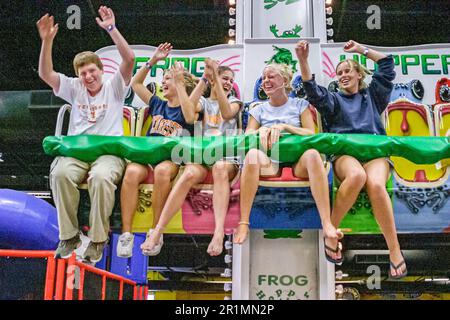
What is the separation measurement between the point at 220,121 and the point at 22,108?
148 inches

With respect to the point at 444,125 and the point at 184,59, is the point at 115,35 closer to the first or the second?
the point at 184,59

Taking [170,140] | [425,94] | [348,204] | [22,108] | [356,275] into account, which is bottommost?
[356,275]

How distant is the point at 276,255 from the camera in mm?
3475

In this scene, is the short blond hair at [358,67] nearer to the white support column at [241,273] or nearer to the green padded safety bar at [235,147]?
the green padded safety bar at [235,147]


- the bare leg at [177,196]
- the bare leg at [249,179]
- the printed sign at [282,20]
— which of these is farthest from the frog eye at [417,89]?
the bare leg at [177,196]

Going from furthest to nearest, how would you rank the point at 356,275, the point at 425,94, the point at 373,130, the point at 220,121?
the point at 356,275, the point at 425,94, the point at 220,121, the point at 373,130

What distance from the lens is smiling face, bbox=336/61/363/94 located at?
10.3 feet

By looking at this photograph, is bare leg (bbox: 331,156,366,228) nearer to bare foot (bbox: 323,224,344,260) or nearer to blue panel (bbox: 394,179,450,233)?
bare foot (bbox: 323,224,344,260)

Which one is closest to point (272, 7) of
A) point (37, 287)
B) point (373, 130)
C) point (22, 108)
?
point (373, 130)

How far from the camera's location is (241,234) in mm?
2725

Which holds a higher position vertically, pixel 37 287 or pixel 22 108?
pixel 22 108

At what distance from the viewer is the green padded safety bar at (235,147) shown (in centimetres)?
282

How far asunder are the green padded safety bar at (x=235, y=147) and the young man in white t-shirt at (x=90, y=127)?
0.07m
